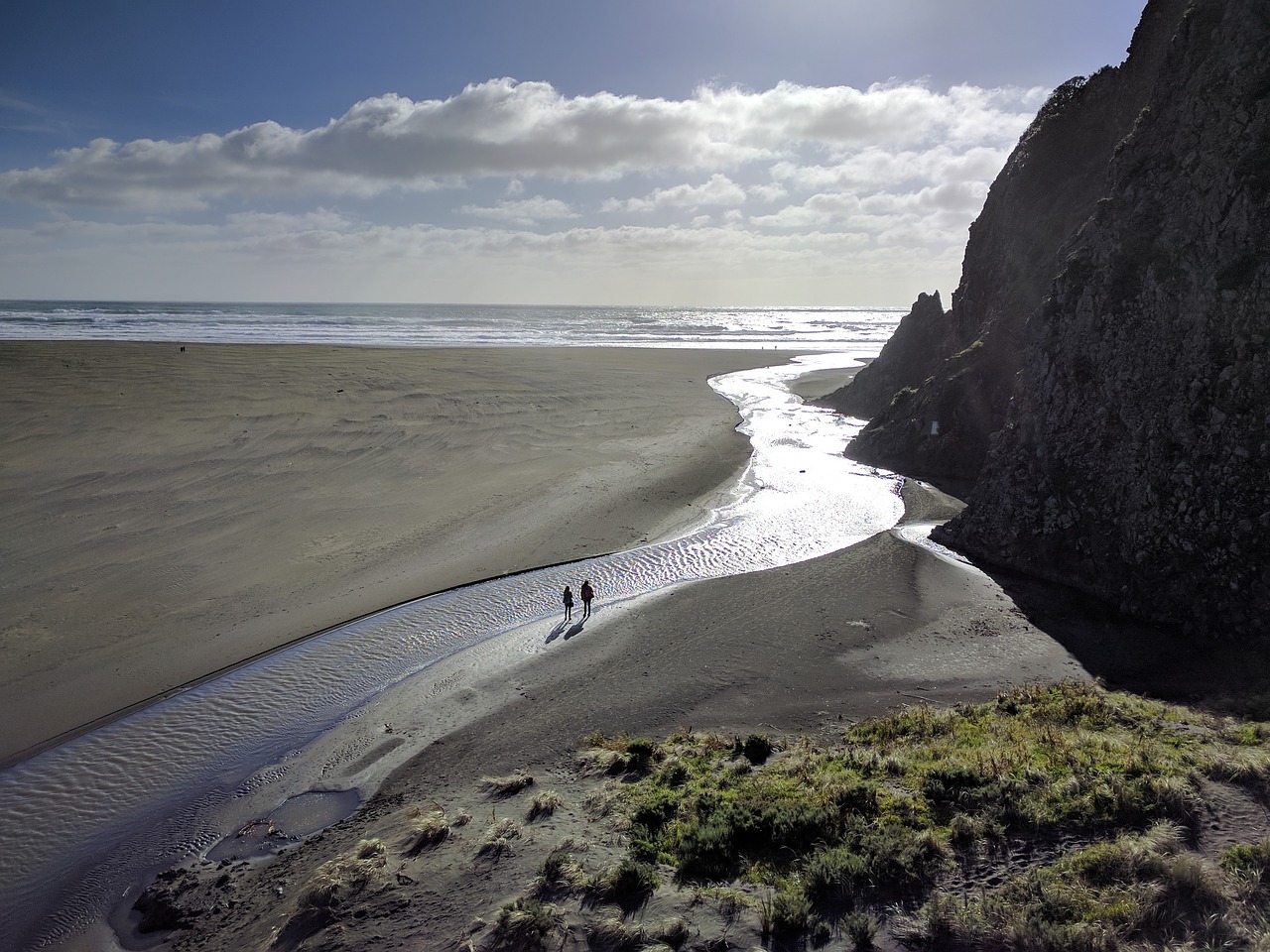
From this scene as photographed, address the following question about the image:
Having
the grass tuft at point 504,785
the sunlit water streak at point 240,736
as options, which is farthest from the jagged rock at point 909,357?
Result: the grass tuft at point 504,785

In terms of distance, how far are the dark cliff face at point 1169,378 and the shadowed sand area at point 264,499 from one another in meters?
13.8

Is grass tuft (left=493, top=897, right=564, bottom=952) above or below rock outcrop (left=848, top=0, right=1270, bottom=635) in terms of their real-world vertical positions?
below

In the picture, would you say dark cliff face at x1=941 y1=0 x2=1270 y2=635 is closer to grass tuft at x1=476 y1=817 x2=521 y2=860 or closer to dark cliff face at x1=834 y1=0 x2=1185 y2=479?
dark cliff face at x1=834 y1=0 x2=1185 y2=479

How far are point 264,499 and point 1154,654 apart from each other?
31.9 metres

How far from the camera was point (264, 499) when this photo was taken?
99.9 ft

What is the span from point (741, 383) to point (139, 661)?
196 ft

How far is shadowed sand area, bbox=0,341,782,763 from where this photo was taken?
19.8m

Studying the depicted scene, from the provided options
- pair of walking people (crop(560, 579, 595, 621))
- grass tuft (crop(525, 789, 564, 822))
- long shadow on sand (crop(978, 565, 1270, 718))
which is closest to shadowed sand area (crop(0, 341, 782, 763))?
pair of walking people (crop(560, 579, 595, 621))

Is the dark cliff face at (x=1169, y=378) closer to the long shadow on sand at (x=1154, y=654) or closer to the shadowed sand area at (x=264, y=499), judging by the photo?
the long shadow on sand at (x=1154, y=654)

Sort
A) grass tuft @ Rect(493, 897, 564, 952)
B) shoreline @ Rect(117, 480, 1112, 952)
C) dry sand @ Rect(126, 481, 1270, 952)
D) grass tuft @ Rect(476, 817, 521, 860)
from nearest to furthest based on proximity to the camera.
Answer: grass tuft @ Rect(493, 897, 564, 952) < dry sand @ Rect(126, 481, 1270, 952) < shoreline @ Rect(117, 480, 1112, 952) < grass tuft @ Rect(476, 817, 521, 860)

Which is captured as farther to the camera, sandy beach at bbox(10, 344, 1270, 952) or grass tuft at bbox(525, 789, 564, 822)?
grass tuft at bbox(525, 789, 564, 822)

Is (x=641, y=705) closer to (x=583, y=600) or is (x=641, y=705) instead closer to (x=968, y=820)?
(x=583, y=600)

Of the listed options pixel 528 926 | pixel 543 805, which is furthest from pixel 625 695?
pixel 528 926

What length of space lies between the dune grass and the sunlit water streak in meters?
6.90
